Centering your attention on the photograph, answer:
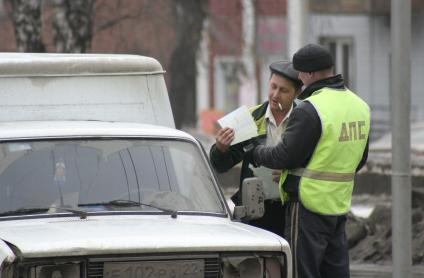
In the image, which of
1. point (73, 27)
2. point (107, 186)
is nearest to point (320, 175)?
point (107, 186)

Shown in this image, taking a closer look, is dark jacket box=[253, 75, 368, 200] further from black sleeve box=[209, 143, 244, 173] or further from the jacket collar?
black sleeve box=[209, 143, 244, 173]

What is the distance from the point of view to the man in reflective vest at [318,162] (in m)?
7.80

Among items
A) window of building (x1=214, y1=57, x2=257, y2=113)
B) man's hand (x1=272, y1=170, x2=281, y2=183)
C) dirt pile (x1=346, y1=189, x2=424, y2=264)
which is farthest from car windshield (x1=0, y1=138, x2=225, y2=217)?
window of building (x1=214, y1=57, x2=257, y2=113)

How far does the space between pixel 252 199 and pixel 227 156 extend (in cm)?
74

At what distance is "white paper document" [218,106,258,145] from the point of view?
822 cm

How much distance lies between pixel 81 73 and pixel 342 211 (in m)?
2.14

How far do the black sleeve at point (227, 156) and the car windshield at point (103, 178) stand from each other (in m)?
0.32

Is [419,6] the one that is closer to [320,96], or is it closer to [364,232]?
[364,232]

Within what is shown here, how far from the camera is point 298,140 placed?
7762 mm

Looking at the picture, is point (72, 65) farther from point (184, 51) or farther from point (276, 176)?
point (184, 51)

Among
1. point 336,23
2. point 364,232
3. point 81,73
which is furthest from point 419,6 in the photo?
point 81,73

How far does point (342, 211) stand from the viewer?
26.0 ft

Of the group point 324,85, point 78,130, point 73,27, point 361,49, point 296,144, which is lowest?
point 361,49

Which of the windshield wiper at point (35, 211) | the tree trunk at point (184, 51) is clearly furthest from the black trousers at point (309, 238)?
the tree trunk at point (184, 51)
